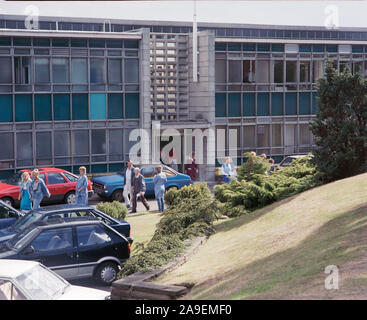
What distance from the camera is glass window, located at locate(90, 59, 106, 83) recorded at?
3300 centimetres

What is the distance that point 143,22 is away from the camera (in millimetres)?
49125

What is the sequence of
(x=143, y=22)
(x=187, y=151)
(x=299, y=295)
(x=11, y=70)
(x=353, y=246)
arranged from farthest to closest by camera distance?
(x=143, y=22) < (x=187, y=151) < (x=11, y=70) < (x=353, y=246) < (x=299, y=295)

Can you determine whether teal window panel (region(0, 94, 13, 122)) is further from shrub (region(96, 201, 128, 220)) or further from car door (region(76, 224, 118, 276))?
car door (region(76, 224, 118, 276))

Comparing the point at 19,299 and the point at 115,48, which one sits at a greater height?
the point at 115,48

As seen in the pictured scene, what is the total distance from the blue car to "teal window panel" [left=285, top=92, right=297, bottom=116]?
35.6 ft

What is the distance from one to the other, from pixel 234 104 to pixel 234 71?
170 cm

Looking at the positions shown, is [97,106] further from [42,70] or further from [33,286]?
[33,286]

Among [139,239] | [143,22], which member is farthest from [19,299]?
[143,22]

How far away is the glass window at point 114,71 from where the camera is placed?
33.5 m

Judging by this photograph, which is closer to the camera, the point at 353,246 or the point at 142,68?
the point at 353,246

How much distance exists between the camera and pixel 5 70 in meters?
31.0

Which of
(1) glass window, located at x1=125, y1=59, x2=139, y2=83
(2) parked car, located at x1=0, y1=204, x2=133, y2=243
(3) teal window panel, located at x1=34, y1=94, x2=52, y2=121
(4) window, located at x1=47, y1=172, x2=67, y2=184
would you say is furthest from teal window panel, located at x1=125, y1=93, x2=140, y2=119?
(2) parked car, located at x1=0, y1=204, x2=133, y2=243

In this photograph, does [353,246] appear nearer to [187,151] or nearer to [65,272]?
[65,272]

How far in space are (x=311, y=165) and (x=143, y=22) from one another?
1191 inches
